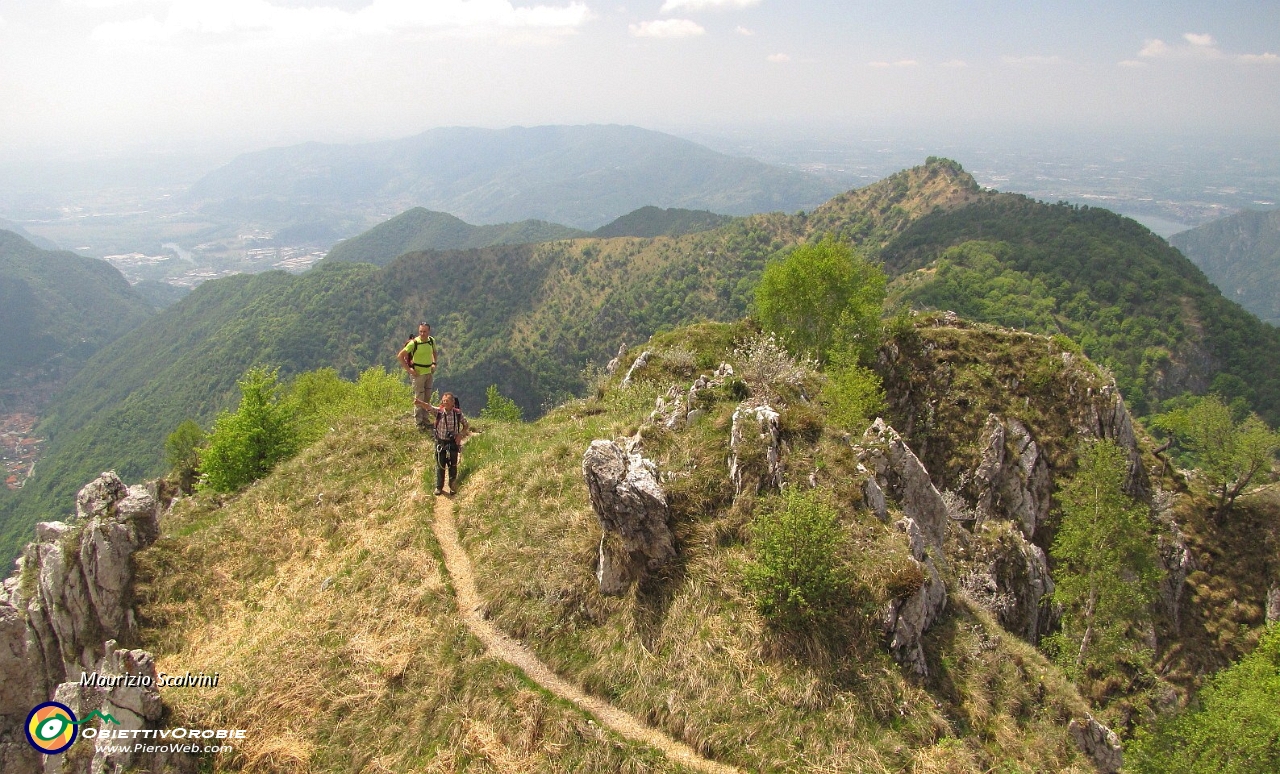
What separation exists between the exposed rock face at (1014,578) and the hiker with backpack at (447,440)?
20455 millimetres

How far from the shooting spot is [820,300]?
120 ft

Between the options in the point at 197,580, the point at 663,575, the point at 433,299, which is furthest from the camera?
the point at 433,299

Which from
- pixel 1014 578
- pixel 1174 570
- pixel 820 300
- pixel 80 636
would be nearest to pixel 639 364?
pixel 820 300

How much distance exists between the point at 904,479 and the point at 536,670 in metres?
11.2

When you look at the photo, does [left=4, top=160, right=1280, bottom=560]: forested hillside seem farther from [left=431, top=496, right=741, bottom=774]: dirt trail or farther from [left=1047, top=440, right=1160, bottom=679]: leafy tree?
[left=431, top=496, right=741, bottom=774]: dirt trail

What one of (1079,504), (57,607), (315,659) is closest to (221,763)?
(315,659)

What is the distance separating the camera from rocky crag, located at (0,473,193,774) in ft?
32.3

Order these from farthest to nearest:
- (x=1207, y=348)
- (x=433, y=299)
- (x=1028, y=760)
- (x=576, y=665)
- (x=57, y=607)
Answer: (x=433, y=299) → (x=1207, y=348) → (x=57, y=607) → (x=576, y=665) → (x=1028, y=760)

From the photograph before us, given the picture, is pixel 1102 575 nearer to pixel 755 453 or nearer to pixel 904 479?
pixel 904 479

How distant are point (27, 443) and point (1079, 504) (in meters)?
293

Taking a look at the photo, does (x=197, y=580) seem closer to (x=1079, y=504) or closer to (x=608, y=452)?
(x=608, y=452)

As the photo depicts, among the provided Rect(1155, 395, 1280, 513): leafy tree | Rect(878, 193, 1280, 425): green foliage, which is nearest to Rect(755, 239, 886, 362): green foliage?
Rect(1155, 395, 1280, 513): leafy tree

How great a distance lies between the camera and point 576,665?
35.7 ft

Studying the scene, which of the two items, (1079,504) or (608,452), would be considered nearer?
(608,452)
